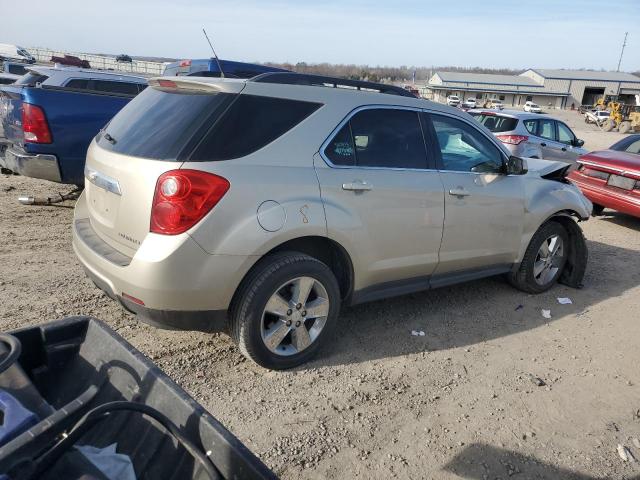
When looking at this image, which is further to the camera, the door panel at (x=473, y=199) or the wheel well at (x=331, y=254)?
the door panel at (x=473, y=199)

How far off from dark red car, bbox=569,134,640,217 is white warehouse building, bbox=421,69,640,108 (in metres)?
85.8

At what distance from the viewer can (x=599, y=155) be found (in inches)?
337

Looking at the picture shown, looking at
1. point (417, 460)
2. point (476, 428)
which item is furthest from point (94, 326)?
point (476, 428)

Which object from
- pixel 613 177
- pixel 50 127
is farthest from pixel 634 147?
pixel 50 127

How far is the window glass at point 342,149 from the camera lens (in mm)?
3531

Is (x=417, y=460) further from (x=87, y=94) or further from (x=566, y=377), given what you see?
(x=87, y=94)

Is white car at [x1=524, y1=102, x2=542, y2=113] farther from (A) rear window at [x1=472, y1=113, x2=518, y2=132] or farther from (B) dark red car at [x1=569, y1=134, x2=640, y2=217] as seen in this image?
(B) dark red car at [x1=569, y1=134, x2=640, y2=217]

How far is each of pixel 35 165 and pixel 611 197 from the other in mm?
7954

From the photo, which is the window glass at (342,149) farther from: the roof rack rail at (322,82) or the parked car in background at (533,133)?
the parked car in background at (533,133)

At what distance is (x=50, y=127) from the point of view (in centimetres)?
623

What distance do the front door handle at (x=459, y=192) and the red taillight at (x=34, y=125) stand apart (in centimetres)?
478

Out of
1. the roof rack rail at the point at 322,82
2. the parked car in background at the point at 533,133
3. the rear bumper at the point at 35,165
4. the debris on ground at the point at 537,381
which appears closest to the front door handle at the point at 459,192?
the roof rack rail at the point at 322,82

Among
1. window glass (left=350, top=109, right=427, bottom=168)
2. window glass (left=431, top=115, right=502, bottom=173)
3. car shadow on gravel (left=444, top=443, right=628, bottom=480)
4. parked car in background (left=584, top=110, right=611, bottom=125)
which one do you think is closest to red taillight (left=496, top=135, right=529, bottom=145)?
window glass (left=431, top=115, right=502, bottom=173)

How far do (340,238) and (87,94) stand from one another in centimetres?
473
